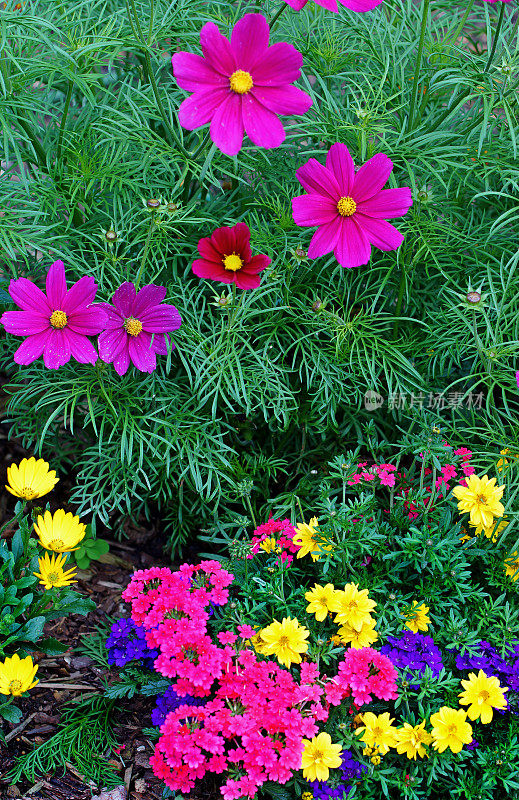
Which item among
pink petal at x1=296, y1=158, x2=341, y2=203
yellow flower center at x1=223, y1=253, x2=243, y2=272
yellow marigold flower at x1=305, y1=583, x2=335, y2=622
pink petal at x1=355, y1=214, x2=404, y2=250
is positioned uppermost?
pink petal at x1=296, y1=158, x2=341, y2=203

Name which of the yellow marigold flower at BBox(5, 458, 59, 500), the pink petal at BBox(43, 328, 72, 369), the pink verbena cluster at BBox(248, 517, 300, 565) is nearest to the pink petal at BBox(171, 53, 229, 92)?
the pink petal at BBox(43, 328, 72, 369)

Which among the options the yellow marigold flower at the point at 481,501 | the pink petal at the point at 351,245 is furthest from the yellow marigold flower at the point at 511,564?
the pink petal at the point at 351,245

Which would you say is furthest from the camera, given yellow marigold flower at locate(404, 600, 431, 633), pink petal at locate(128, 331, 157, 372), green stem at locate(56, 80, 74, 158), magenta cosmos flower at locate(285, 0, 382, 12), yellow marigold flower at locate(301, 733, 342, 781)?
green stem at locate(56, 80, 74, 158)

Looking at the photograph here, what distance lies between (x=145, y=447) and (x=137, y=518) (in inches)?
12.2

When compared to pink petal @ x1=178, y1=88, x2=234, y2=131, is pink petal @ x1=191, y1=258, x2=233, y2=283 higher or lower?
lower

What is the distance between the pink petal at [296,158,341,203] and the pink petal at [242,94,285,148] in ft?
0.50

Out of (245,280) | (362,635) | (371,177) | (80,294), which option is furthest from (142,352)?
(362,635)

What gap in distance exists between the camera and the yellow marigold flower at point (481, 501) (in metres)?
1.76

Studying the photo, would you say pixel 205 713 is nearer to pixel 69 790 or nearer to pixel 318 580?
pixel 69 790

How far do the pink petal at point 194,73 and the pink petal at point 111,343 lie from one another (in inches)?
22.5

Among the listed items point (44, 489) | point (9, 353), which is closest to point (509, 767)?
point (44, 489)

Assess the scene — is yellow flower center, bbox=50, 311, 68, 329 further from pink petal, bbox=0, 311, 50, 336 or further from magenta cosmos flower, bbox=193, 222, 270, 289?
magenta cosmos flower, bbox=193, 222, 270, 289

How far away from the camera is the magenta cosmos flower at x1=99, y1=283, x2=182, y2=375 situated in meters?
1.81

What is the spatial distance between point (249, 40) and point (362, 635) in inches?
50.8
